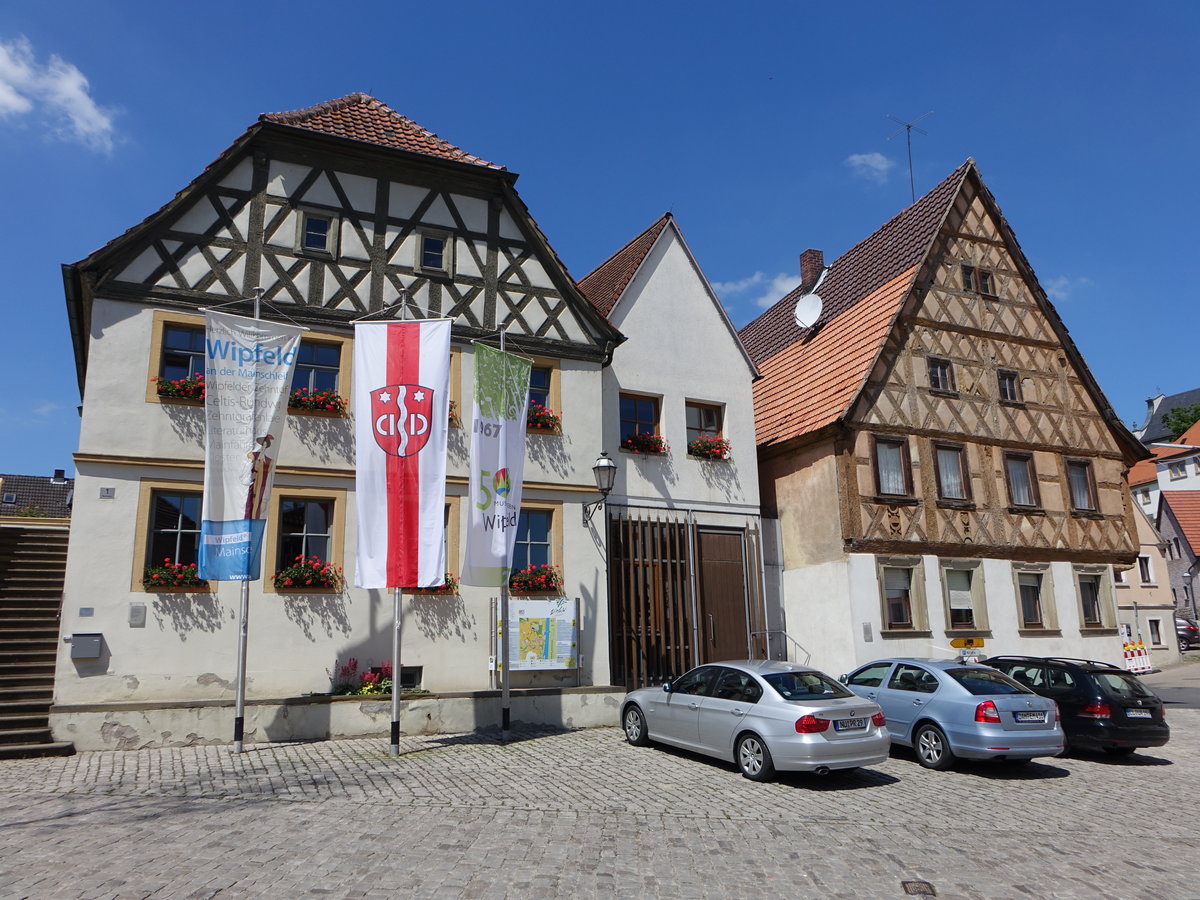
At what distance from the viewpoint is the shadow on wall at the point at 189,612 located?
1382cm

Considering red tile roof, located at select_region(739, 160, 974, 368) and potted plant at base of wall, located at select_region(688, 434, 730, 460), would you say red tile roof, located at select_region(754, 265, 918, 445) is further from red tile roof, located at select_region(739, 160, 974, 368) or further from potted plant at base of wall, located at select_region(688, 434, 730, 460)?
potted plant at base of wall, located at select_region(688, 434, 730, 460)

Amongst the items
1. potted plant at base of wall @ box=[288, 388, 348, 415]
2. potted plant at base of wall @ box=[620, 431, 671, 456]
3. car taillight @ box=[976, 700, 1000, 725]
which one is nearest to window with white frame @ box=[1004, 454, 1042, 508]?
potted plant at base of wall @ box=[620, 431, 671, 456]

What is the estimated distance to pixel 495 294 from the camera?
1764cm

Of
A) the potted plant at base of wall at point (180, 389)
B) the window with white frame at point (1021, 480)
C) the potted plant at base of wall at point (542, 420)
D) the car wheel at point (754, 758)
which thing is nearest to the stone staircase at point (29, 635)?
the potted plant at base of wall at point (180, 389)

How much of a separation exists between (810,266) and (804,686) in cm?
2015

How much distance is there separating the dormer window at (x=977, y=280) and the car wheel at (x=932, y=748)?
1456 cm

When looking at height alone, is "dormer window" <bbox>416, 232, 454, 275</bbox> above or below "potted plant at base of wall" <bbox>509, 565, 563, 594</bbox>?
above

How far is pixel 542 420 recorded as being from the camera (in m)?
17.4

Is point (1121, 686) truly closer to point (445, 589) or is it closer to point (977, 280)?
point (445, 589)

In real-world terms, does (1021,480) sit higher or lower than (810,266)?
lower

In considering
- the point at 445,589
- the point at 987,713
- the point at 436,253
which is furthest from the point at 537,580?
the point at 987,713

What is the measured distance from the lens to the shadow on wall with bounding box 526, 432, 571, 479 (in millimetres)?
17219

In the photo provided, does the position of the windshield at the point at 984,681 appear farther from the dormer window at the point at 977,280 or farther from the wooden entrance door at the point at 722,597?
the dormer window at the point at 977,280

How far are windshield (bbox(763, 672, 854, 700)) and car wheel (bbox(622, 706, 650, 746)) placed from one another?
8.69 feet
